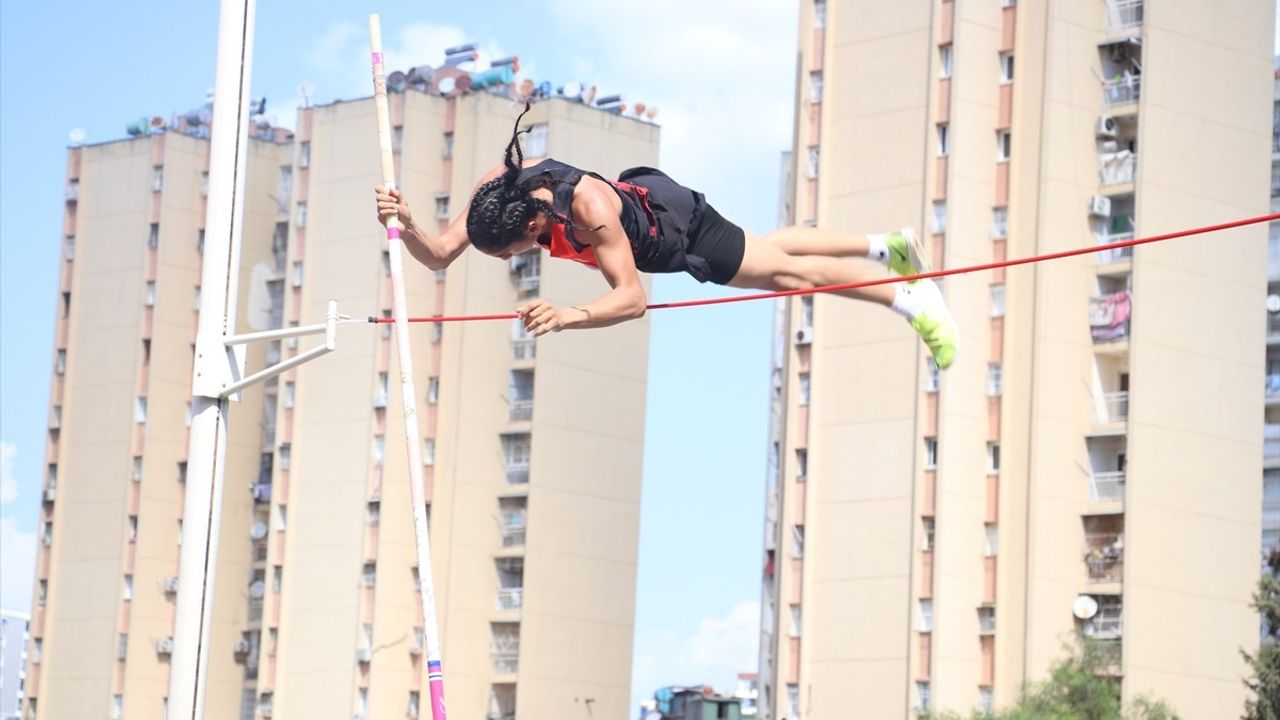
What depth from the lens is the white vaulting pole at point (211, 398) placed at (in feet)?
44.0

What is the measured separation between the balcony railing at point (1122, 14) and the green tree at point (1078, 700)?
12.5 meters

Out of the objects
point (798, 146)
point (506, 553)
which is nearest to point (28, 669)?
point (506, 553)

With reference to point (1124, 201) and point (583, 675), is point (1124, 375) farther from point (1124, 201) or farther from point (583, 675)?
point (583, 675)

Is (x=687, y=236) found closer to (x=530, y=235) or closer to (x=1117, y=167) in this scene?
(x=530, y=235)

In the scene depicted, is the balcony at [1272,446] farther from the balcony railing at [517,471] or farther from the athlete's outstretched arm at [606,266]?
the athlete's outstretched arm at [606,266]

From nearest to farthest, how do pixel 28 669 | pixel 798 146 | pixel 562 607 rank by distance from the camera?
pixel 798 146, pixel 562 607, pixel 28 669

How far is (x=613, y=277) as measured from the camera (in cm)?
1109

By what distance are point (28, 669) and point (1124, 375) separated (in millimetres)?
33303

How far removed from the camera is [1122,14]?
43594mm

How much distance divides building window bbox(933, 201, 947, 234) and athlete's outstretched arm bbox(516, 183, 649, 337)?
31.2 m

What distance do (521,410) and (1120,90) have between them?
17.0 metres

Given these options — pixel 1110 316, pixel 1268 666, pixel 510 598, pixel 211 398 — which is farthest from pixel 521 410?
pixel 211 398

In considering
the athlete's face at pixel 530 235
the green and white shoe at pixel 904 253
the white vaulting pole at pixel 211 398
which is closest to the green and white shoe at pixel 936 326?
the green and white shoe at pixel 904 253

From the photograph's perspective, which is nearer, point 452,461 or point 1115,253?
point 1115,253
